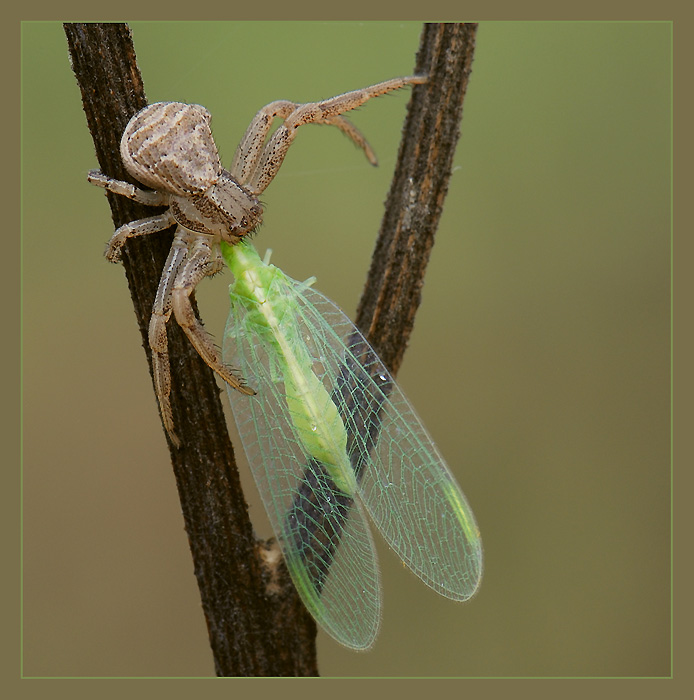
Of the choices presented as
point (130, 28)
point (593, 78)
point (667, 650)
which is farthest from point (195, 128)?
point (667, 650)

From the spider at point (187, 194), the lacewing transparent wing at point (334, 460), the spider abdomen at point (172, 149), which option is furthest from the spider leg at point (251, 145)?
the lacewing transparent wing at point (334, 460)

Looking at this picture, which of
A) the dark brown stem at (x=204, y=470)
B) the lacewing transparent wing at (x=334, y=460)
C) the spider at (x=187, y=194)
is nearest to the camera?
the dark brown stem at (x=204, y=470)

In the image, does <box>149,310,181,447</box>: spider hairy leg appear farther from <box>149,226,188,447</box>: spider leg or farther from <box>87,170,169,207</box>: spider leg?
<box>87,170,169,207</box>: spider leg

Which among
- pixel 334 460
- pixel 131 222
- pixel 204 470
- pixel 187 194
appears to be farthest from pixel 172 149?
pixel 334 460

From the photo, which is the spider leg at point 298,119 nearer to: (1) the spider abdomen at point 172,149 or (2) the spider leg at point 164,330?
(1) the spider abdomen at point 172,149

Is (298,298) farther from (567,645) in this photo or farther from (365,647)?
(567,645)

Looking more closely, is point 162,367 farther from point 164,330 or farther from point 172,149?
point 172,149

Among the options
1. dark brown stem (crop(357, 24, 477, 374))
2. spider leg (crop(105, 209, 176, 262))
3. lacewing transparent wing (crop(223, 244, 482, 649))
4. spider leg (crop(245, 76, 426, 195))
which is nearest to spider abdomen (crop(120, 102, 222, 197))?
spider leg (crop(105, 209, 176, 262))
